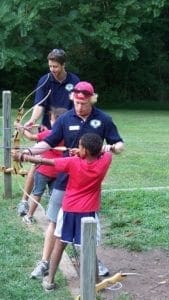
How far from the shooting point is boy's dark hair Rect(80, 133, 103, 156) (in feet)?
14.3

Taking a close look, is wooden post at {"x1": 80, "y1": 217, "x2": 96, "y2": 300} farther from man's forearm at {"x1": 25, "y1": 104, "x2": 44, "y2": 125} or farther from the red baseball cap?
man's forearm at {"x1": 25, "y1": 104, "x2": 44, "y2": 125}

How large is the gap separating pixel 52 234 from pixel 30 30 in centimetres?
1825

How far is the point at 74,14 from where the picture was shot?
23.0m

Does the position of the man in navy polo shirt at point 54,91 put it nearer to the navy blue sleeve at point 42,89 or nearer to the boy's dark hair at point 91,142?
the navy blue sleeve at point 42,89

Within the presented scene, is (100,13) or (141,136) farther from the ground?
(100,13)

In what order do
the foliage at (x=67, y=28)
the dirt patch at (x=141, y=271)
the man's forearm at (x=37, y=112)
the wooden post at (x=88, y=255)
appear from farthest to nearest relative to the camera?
the foliage at (x=67, y=28), the man's forearm at (x=37, y=112), the dirt patch at (x=141, y=271), the wooden post at (x=88, y=255)

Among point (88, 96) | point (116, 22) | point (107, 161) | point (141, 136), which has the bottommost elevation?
point (141, 136)

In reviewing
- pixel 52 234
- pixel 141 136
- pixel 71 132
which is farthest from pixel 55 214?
pixel 141 136

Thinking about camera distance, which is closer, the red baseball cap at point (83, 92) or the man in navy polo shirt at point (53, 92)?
the red baseball cap at point (83, 92)

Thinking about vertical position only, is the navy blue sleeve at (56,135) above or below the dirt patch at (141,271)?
above

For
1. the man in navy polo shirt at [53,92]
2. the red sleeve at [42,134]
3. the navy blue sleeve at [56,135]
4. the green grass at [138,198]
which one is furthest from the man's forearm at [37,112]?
the navy blue sleeve at [56,135]

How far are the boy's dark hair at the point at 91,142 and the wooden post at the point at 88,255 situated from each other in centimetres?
141

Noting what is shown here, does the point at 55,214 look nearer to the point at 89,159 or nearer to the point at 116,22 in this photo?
the point at 89,159

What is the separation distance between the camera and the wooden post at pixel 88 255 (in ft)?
9.77
